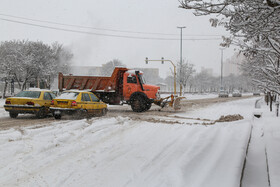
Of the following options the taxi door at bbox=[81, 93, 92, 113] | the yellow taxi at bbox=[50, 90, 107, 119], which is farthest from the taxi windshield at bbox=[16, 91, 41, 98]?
the taxi door at bbox=[81, 93, 92, 113]

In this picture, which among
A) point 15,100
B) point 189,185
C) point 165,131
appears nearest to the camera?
point 189,185

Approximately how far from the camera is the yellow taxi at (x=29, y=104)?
12.4 metres

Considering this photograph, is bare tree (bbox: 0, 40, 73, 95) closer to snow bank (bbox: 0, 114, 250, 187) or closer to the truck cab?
the truck cab

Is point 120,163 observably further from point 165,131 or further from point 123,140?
point 165,131

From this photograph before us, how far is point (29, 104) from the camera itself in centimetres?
1243

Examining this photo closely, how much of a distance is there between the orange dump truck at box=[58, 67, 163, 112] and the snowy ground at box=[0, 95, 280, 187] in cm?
846

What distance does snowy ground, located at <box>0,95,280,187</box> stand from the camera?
4754mm

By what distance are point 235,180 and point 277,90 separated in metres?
4.31

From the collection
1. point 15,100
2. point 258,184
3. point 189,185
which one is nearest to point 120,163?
point 189,185

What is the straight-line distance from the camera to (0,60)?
3791 centimetres

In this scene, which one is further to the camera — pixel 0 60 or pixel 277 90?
pixel 0 60

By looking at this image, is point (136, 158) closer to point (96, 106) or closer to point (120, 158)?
point (120, 158)

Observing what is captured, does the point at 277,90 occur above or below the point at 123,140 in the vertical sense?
above

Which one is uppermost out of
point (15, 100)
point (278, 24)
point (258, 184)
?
point (278, 24)
